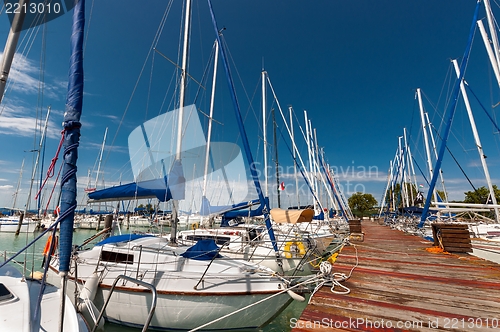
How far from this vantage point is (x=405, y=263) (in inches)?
264

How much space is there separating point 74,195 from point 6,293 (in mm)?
2768

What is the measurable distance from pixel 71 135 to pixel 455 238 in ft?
36.9

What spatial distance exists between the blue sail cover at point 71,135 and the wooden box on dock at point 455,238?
10799 millimetres

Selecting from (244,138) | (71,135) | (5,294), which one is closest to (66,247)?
(71,135)

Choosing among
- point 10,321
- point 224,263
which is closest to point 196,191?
point 224,263

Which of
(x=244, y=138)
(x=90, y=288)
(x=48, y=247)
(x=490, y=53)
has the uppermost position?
(x=490, y=53)

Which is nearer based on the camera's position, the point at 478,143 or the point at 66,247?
the point at 66,247

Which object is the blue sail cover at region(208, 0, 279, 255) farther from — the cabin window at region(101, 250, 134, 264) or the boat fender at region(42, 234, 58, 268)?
the boat fender at region(42, 234, 58, 268)
